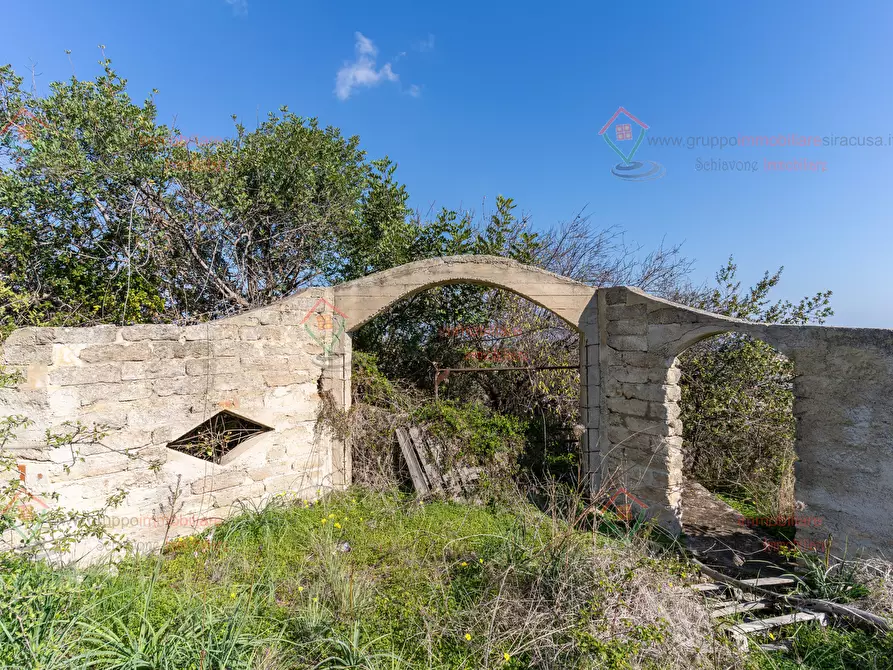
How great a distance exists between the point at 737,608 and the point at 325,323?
5.09m

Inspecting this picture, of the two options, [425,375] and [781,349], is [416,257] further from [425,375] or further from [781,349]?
[781,349]

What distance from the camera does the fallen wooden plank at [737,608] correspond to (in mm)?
3081

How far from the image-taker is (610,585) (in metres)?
2.82

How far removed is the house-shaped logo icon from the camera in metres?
5.48

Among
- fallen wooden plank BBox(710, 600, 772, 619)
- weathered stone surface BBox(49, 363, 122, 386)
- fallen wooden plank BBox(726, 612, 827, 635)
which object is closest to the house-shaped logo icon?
weathered stone surface BBox(49, 363, 122, 386)

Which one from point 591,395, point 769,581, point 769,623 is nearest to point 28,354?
point 591,395

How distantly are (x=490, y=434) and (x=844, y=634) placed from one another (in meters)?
3.83

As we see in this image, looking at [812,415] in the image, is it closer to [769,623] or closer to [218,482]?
[769,623]

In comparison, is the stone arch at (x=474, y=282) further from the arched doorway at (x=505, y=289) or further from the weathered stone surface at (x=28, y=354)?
the weathered stone surface at (x=28, y=354)

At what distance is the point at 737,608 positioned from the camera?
3207mm

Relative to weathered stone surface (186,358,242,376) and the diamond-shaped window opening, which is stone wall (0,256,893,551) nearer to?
weathered stone surface (186,358,242,376)

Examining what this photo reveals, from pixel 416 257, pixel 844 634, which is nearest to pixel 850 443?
pixel 844 634

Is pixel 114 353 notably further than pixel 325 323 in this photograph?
No

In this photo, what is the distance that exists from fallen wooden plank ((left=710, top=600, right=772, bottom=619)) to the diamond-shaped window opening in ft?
15.4
